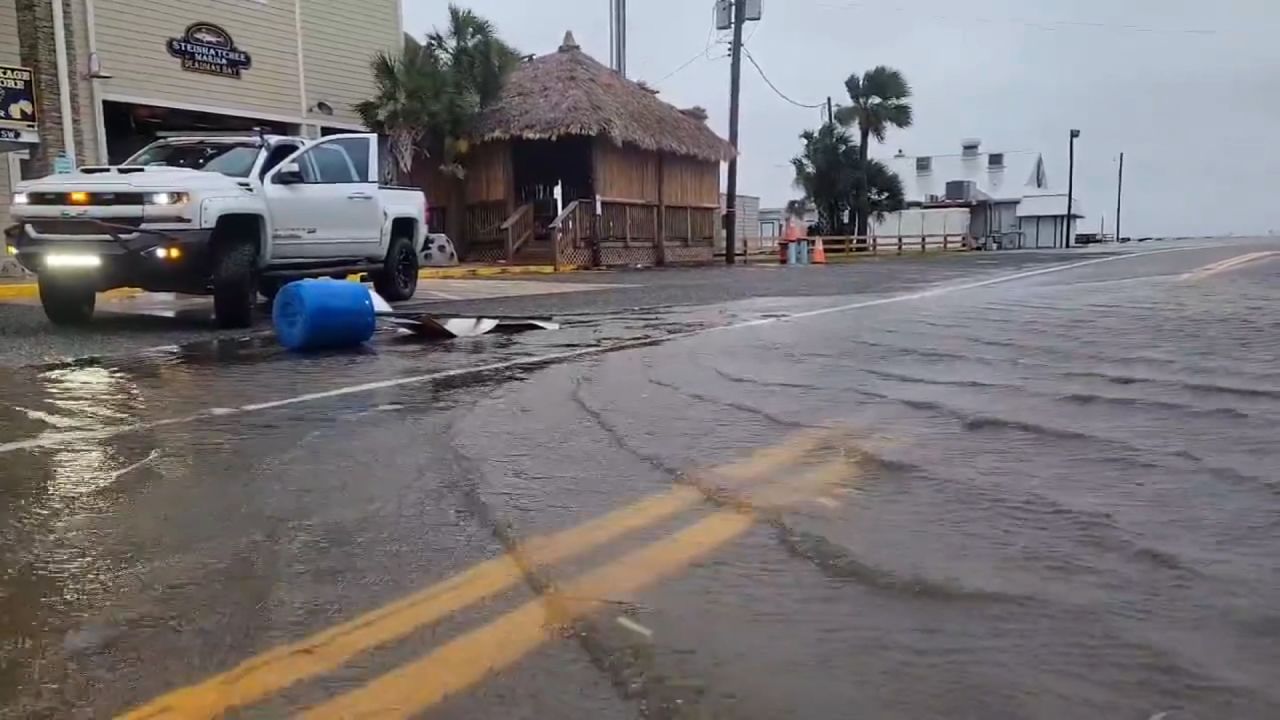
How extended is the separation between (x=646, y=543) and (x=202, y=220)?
24.3ft

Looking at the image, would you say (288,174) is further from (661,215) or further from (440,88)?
(661,215)

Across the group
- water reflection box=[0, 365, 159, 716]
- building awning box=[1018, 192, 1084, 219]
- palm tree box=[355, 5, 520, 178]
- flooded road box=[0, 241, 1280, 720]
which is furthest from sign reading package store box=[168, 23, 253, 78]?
building awning box=[1018, 192, 1084, 219]

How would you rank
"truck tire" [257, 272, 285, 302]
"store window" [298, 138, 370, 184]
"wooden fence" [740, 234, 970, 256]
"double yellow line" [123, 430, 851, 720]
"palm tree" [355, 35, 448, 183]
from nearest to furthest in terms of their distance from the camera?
"double yellow line" [123, 430, 851, 720], "store window" [298, 138, 370, 184], "truck tire" [257, 272, 285, 302], "palm tree" [355, 35, 448, 183], "wooden fence" [740, 234, 970, 256]

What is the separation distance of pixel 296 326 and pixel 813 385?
→ 417 cm

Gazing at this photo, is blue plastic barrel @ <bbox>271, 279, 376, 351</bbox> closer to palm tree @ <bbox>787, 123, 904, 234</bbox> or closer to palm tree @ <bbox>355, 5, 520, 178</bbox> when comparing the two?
palm tree @ <bbox>355, 5, 520, 178</bbox>

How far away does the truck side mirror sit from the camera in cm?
1064

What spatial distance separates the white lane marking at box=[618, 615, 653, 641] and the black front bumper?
25.6ft

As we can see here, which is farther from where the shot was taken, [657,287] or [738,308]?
[657,287]

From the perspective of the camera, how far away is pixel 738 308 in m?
12.5

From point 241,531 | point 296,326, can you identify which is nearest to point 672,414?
point 241,531

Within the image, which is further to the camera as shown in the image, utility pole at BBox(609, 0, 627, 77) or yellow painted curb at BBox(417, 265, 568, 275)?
utility pole at BBox(609, 0, 627, 77)

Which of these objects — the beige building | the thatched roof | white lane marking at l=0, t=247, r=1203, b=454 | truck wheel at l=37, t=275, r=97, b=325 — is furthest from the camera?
the thatched roof

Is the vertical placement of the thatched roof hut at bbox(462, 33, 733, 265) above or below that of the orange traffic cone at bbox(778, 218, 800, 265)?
above

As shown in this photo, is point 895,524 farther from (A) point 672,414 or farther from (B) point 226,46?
(B) point 226,46
